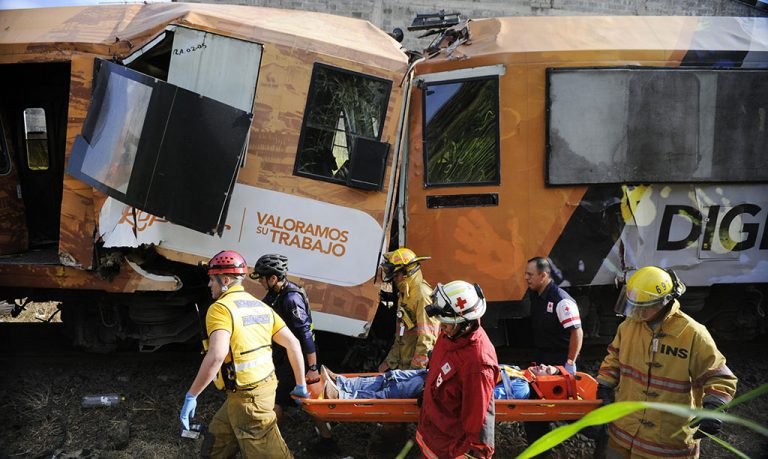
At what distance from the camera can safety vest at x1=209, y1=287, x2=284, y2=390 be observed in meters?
3.68

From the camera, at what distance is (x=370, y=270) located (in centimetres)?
534

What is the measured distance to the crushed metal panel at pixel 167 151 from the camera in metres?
5.02

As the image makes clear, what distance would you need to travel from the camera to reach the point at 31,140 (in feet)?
22.8

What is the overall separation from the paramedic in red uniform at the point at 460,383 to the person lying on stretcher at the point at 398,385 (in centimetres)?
87

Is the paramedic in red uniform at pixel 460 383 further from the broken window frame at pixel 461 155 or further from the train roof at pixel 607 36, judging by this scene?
the train roof at pixel 607 36

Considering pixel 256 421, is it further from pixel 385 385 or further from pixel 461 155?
pixel 461 155

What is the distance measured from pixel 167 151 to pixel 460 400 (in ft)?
10.3

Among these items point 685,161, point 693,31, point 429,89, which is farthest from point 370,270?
point 693,31

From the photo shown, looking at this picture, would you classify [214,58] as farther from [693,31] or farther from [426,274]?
[693,31]

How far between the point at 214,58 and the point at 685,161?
14.2 ft

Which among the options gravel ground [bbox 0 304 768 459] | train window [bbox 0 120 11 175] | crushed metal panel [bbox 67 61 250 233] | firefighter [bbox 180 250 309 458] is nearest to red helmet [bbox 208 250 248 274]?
firefighter [bbox 180 250 309 458]

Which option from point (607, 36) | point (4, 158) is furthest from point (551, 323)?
point (4, 158)

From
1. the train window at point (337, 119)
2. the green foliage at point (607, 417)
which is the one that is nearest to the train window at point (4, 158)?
the train window at point (337, 119)

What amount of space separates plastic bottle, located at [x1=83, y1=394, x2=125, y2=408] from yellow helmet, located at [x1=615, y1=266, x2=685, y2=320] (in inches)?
176
